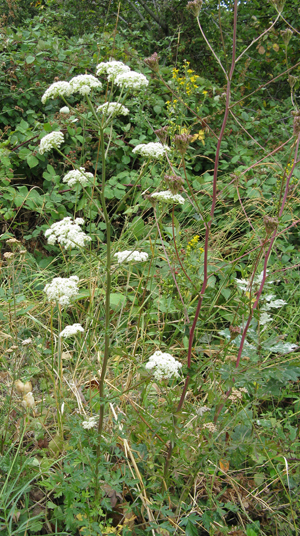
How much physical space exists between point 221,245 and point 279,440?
1.75 meters

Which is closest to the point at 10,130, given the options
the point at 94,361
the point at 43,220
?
the point at 43,220

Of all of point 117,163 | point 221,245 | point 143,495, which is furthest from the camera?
point 117,163

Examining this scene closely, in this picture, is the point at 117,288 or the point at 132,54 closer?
the point at 117,288

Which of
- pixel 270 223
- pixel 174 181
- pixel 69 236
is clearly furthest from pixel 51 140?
pixel 270 223

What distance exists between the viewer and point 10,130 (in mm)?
3768

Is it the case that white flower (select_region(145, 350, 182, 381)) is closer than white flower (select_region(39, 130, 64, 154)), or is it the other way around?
white flower (select_region(145, 350, 182, 381))

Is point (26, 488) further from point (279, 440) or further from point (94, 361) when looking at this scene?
point (279, 440)

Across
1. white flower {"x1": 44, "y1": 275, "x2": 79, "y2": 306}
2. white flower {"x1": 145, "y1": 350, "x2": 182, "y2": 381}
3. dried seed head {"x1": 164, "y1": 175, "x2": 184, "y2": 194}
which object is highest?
dried seed head {"x1": 164, "y1": 175, "x2": 184, "y2": 194}

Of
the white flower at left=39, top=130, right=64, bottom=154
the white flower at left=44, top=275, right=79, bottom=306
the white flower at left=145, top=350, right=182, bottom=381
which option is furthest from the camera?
the white flower at left=39, top=130, right=64, bottom=154

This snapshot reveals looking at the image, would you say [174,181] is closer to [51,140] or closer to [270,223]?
[270,223]

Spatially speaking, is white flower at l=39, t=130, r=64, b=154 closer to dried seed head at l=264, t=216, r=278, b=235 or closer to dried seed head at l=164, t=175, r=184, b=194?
dried seed head at l=164, t=175, r=184, b=194

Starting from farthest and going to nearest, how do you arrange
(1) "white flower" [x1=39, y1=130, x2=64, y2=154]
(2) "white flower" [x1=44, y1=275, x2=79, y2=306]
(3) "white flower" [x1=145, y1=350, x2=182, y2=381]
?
(1) "white flower" [x1=39, y1=130, x2=64, y2=154] < (2) "white flower" [x1=44, y1=275, x2=79, y2=306] < (3) "white flower" [x1=145, y1=350, x2=182, y2=381]

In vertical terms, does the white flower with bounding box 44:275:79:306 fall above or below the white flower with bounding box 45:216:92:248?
below

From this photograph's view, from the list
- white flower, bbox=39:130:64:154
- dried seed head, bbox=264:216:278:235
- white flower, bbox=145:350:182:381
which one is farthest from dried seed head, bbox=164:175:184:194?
white flower, bbox=145:350:182:381
